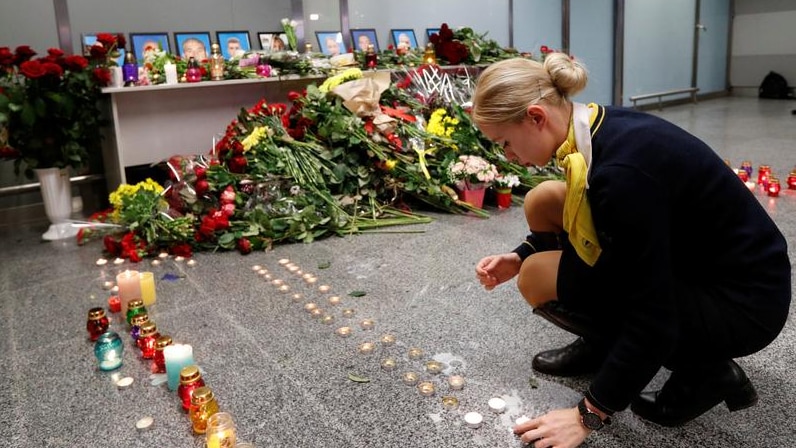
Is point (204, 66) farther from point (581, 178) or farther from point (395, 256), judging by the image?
point (581, 178)

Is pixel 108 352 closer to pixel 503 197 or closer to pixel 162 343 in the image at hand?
pixel 162 343

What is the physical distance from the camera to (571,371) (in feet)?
5.45

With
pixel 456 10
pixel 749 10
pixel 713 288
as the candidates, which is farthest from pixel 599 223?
pixel 749 10

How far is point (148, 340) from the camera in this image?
182cm

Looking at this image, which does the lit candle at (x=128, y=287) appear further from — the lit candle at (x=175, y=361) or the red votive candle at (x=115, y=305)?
the lit candle at (x=175, y=361)

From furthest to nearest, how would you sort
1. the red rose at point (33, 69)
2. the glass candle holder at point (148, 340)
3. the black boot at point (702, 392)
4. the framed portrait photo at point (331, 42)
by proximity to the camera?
the framed portrait photo at point (331, 42) < the red rose at point (33, 69) < the glass candle holder at point (148, 340) < the black boot at point (702, 392)

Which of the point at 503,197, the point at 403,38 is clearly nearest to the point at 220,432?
the point at 503,197

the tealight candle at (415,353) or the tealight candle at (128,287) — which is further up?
the tealight candle at (128,287)

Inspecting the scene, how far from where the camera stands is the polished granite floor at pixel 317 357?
1.44m

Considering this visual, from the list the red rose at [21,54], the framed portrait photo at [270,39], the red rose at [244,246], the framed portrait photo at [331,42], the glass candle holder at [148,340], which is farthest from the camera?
the framed portrait photo at [331,42]

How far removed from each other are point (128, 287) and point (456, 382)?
1.18m

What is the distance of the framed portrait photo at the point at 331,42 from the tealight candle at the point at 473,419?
434cm

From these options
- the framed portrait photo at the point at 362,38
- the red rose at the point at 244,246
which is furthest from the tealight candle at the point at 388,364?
the framed portrait photo at the point at 362,38

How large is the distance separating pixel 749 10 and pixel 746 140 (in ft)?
18.7
